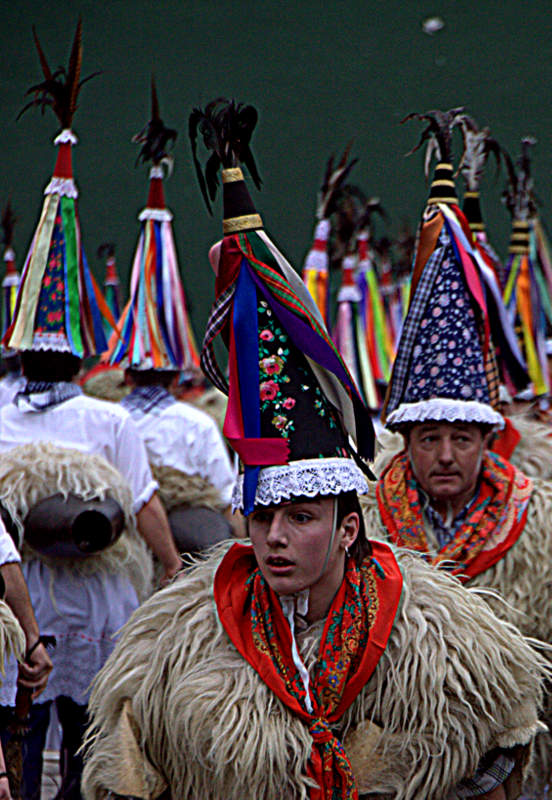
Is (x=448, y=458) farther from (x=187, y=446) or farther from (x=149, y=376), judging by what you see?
(x=149, y=376)

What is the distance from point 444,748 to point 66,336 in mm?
2231

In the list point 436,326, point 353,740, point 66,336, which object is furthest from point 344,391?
point 66,336

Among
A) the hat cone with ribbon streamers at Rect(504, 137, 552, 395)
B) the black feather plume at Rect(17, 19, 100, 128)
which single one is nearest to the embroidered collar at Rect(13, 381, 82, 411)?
the black feather plume at Rect(17, 19, 100, 128)

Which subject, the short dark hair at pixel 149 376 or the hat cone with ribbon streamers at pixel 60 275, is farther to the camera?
the short dark hair at pixel 149 376

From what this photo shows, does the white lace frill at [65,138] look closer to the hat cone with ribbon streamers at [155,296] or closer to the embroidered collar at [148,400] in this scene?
the hat cone with ribbon streamers at [155,296]

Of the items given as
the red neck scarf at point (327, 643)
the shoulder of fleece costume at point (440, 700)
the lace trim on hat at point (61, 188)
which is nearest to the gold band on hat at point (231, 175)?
the red neck scarf at point (327, 643)

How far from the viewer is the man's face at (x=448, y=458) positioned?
3.22 m

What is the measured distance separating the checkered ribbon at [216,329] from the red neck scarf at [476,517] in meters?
1.01

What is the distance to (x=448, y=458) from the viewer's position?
3.22 meters

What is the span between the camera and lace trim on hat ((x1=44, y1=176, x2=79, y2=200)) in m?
4.01

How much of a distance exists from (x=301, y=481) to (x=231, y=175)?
68 cm

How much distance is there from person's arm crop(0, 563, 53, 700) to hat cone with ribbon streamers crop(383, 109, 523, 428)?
1276mm

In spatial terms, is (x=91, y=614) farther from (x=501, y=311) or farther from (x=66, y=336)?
(x=501, y=311)

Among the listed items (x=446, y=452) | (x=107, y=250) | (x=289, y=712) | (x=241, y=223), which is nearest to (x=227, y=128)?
(x=241, y=223)
